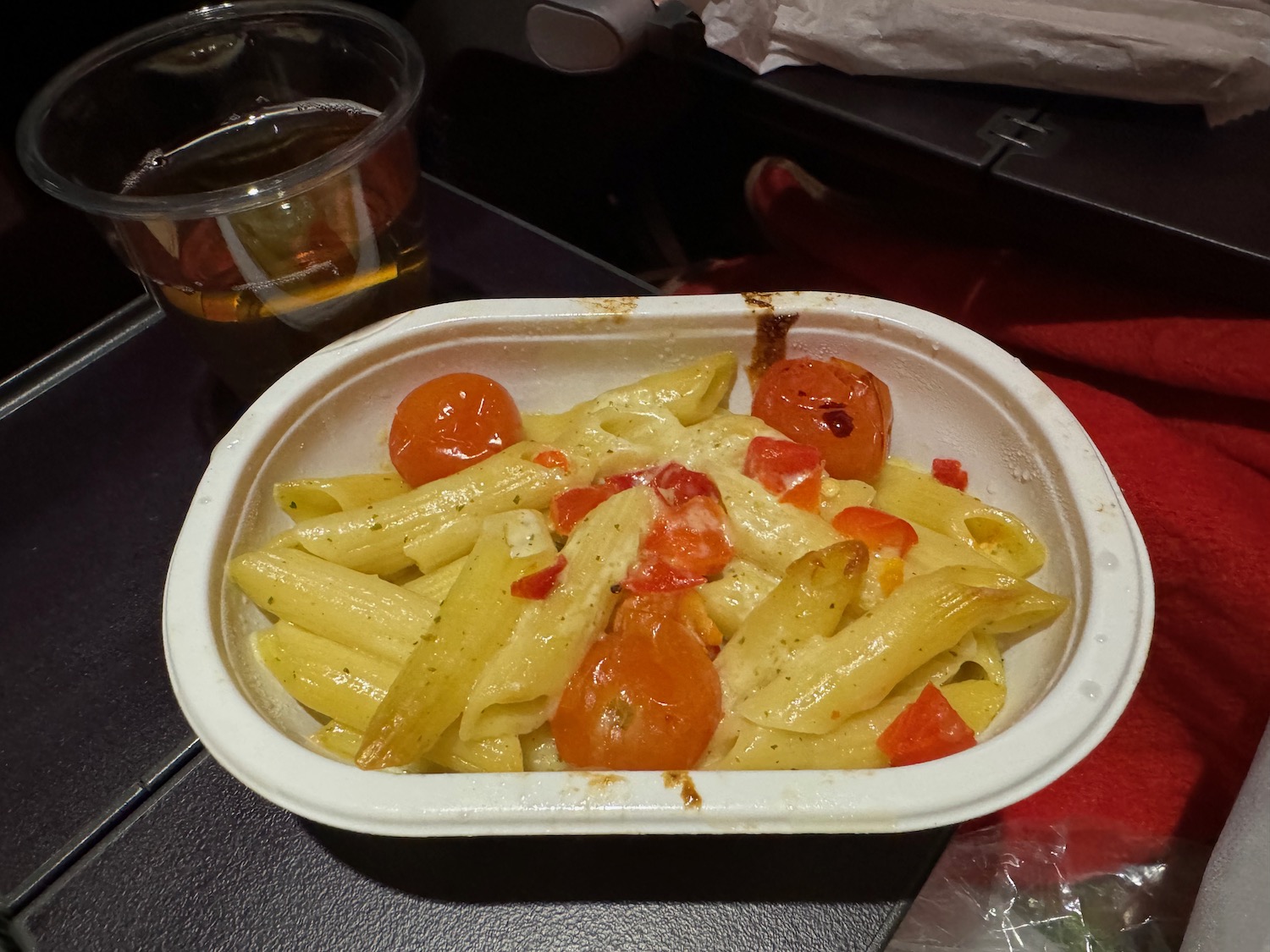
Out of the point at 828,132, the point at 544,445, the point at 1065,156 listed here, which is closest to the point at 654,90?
the point at 828,132

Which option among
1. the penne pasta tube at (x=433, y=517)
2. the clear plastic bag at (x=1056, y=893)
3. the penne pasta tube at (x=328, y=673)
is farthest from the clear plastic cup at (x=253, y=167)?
the clear plastic bag at (x=1056, y=893)

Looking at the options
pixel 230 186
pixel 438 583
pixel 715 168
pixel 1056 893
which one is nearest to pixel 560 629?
pixel 438 583

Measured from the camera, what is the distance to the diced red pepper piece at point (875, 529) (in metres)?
0.81

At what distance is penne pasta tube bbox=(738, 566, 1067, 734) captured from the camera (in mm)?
694

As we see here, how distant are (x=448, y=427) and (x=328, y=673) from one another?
0.29 m

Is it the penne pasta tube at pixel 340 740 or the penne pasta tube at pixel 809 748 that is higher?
the penne pasta tube at pixel 809 748

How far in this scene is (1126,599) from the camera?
28.0 inches

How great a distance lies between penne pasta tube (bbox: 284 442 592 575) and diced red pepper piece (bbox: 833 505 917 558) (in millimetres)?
260

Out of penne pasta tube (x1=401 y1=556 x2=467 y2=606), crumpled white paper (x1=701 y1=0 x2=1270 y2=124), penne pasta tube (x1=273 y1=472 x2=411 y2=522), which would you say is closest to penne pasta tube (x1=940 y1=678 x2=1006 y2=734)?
penne pasta tube (x1=401 y1=556 x2=467 y2=606)

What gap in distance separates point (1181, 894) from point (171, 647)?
45.9 inches

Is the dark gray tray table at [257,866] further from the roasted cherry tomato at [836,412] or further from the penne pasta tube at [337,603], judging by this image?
the roasted cherry tomato at [836,412]

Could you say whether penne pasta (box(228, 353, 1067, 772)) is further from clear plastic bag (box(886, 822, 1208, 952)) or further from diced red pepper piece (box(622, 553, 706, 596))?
clear plastic bag (box(886, 822, 1208, 952))

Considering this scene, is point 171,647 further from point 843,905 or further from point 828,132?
point 828,132

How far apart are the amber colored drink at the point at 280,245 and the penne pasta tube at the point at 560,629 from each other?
424mm
